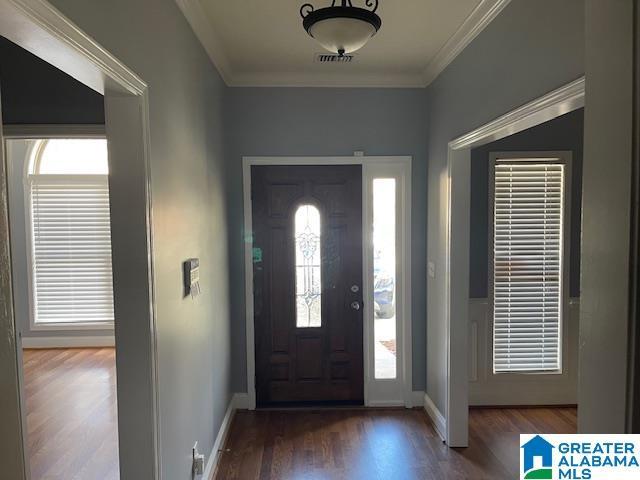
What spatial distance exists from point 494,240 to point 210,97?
2.58 metres

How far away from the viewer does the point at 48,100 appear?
109 inches

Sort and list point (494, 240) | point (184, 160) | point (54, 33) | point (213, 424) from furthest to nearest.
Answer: point (494, 240)
point (213, 424)
point (184, 160)
point (54, 33)

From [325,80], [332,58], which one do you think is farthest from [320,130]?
[332,58]

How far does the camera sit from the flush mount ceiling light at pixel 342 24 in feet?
5.88

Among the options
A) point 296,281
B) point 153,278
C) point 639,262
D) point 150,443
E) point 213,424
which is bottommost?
point 213,424

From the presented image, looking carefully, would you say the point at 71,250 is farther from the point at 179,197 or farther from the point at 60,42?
the point at 60,42

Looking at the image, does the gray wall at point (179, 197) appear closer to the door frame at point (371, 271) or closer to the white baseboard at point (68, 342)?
the door frame at point (371, 271)

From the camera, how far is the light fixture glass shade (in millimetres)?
1815

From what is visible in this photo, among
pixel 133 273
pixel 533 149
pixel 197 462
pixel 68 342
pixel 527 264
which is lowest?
pixel 68 342

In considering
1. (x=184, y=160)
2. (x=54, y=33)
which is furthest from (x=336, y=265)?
(x=54, y=33)

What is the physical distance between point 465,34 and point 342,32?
1.25 m

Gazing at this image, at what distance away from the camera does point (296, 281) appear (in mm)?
3725

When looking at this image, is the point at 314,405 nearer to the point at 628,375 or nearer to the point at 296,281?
the point at 296,281

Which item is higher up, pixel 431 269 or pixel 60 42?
pixel 60 42
